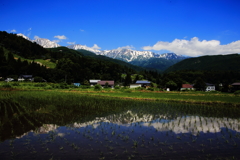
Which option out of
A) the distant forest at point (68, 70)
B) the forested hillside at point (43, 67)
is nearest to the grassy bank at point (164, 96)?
the distant forest at point (68, 70)

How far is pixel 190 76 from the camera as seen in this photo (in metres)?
163

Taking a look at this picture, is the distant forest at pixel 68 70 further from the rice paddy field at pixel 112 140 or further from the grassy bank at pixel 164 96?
the rice paddy field at pixel 112 140

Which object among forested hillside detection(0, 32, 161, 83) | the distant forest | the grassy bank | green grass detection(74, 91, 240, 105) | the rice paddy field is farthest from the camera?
forested hillside detection(0, 32, 161, 83)

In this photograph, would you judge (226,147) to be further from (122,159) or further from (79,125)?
(79,125)

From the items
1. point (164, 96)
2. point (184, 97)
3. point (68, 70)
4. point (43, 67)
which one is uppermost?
point (43, 67)

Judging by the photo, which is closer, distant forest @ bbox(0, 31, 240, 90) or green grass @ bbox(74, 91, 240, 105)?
green grass @ bbox(74, 91, 240, 105)

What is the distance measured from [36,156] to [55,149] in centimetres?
102

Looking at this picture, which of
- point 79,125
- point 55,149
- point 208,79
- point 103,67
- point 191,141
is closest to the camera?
point 55,149

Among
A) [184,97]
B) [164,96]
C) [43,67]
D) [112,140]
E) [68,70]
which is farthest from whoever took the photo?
[68,70]

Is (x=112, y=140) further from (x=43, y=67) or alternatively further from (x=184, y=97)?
(x=43, y=67)

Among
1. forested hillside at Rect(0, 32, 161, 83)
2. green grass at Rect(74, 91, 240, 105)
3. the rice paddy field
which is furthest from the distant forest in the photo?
the rice paddy field

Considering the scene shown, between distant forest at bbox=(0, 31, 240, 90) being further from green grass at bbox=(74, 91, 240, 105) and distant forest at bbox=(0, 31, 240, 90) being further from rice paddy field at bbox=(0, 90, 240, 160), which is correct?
rice paddy field at bbox=(0, 90, 240, 160)

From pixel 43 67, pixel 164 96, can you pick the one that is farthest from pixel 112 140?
pixel 43 67

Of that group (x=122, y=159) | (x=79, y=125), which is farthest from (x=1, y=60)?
(x=122, y=159)
